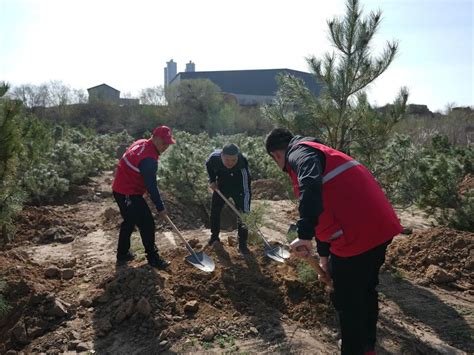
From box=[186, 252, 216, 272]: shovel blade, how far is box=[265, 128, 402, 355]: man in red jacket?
1.81 m

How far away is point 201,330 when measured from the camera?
3.51 metres

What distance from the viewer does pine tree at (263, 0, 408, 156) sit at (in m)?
4.95

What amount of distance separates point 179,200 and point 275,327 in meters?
5.14

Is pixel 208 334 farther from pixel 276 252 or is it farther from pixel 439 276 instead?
pixel 439 276

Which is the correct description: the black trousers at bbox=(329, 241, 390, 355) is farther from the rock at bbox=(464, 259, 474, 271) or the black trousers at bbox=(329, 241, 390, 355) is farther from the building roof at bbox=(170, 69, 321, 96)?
the building roof at bbox=(170, 69, 321, 96)

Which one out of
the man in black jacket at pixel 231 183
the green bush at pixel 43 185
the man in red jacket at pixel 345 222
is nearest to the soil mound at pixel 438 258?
the man in black jacket at pixel 231 183

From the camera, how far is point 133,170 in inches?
177

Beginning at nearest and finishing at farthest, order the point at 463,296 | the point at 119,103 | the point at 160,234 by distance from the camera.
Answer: the point at 463,296 < the point at 160,234 < the point at 119,103

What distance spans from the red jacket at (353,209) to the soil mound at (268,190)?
705 cm

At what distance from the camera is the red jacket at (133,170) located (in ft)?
14.5

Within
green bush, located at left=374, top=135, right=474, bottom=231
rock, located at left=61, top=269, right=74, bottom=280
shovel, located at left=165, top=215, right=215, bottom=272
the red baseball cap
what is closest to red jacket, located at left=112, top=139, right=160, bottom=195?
the red baseball cap

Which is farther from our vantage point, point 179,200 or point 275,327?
point 179,200

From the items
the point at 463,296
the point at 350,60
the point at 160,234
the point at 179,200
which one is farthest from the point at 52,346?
the point at 179,200

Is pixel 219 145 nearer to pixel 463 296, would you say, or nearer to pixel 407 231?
pixel 407 231
